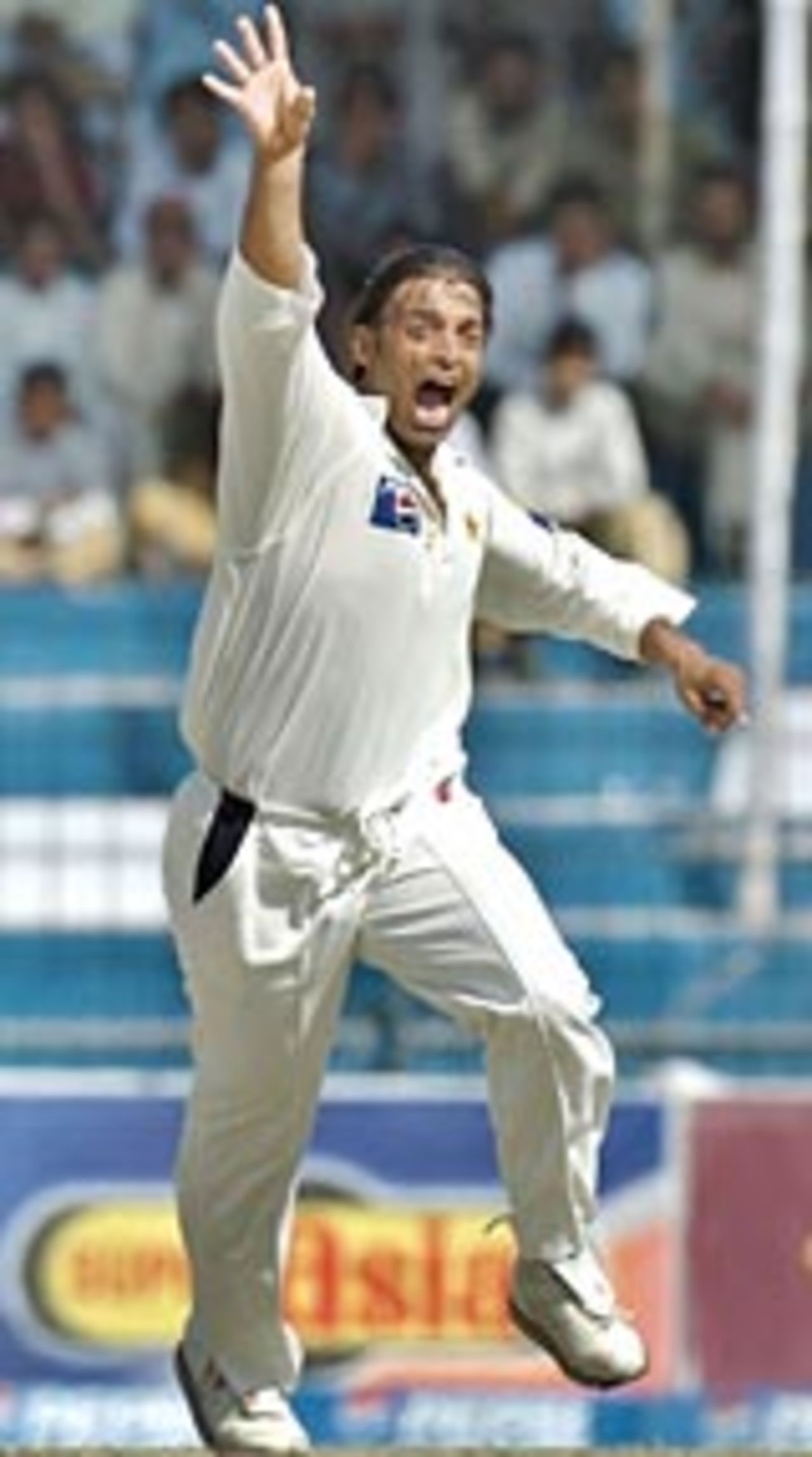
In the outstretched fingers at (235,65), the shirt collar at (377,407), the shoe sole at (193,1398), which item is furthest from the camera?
the shoe sole at (193,1398)

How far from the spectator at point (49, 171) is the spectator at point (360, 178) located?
581 mm

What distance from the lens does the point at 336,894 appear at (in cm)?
859

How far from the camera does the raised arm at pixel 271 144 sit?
26.6 ft

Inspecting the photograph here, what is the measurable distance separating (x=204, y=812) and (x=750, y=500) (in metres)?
5.52

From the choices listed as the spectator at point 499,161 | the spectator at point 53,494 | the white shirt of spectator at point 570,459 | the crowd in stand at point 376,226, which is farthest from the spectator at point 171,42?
the white shirt of spectator at point 570,459

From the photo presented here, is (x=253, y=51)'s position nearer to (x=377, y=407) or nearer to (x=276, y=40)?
(x=276, y=40)

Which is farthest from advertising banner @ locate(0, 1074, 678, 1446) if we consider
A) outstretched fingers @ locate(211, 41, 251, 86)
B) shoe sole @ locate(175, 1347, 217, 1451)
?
outstretched fingers @ locate(211, 41, 251, 86)

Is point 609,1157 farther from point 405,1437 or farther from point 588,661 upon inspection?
point 588,661

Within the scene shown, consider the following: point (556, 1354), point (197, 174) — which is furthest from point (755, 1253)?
point (197, 174)

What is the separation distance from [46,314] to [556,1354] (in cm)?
607

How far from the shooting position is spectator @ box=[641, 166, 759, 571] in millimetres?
14297

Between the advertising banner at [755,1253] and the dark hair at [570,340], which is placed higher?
the dark hair at [570,340]

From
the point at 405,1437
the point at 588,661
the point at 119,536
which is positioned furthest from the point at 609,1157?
the point at 119,536

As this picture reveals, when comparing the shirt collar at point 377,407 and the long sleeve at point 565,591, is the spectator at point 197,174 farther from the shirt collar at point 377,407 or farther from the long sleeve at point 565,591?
the shirt collar at point 377,407
